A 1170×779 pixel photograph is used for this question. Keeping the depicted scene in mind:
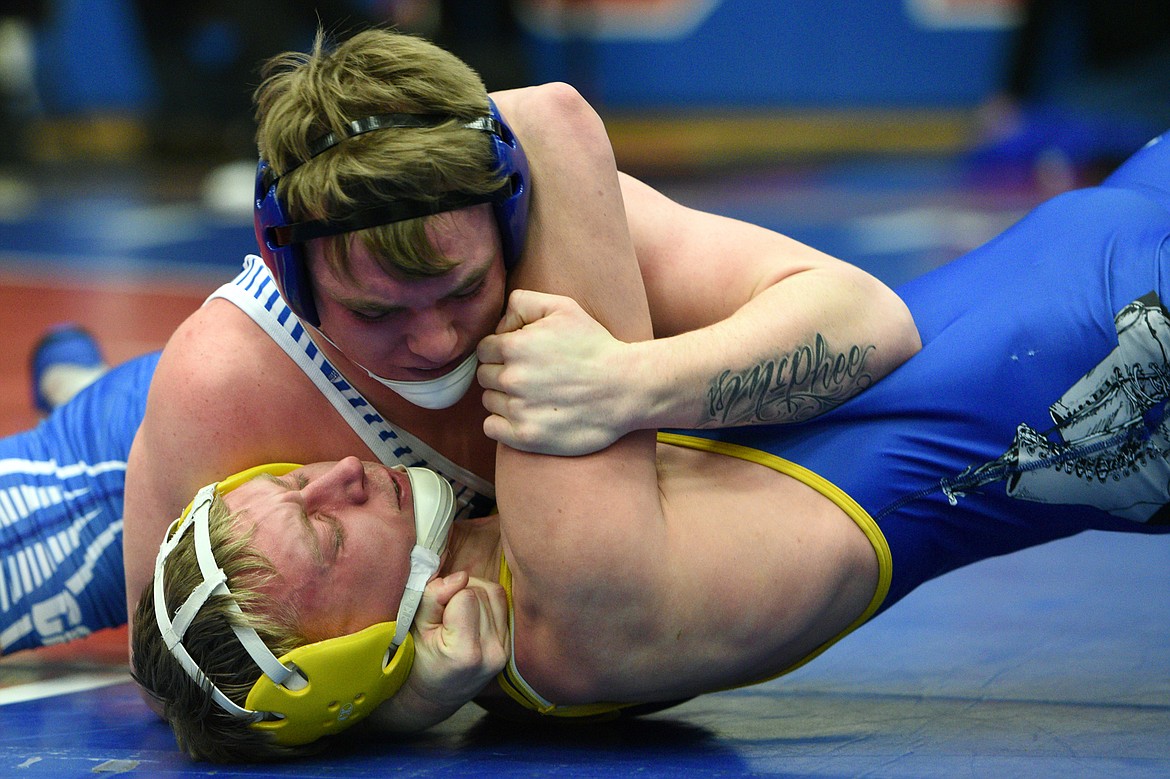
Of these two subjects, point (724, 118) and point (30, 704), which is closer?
point (30, 704)

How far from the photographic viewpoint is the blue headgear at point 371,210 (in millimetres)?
1947

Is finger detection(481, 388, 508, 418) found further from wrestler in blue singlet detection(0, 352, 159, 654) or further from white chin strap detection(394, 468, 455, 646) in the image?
wrestler in blue singlet detection(0, 352, 159, 654)

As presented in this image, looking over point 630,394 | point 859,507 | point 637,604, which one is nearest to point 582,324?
point 630,394

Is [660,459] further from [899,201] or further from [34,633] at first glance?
[899,201]

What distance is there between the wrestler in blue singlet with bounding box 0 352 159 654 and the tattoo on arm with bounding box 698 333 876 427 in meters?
1.42

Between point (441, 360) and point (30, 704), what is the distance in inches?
44.6

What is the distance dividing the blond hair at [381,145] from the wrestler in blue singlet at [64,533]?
1.15 m

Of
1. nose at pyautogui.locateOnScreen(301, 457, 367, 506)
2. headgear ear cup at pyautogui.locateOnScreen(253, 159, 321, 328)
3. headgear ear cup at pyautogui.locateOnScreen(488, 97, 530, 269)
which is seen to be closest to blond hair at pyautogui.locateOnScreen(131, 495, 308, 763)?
nose at pyautogui.locateOnScreen(301, 457, 367, 506)

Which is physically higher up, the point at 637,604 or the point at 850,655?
the point at 637,604

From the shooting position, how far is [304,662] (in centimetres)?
200

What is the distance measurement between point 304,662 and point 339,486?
0.28m

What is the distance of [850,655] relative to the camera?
2.82m

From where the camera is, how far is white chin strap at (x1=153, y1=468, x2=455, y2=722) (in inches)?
78.9

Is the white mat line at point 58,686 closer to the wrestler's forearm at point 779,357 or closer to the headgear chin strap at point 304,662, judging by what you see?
the headgear chin strap at point 304,662
